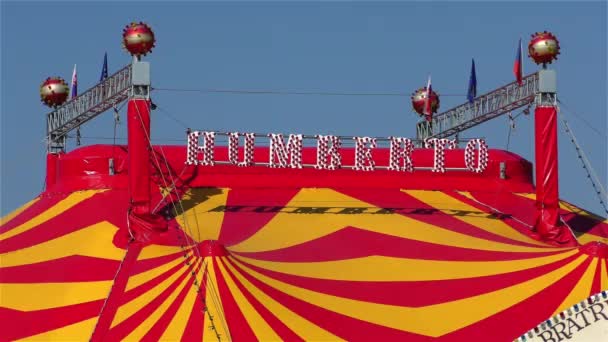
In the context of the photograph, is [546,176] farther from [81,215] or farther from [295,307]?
[81,215]

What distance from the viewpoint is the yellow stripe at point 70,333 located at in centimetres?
1959

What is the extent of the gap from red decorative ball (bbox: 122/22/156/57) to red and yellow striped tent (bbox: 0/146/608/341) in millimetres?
2549

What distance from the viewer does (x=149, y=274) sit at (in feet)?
67.8

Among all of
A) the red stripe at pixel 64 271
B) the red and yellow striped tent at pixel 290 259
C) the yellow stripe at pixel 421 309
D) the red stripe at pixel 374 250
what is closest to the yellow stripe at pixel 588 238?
the red and yellow striped tent at pixel 290 259

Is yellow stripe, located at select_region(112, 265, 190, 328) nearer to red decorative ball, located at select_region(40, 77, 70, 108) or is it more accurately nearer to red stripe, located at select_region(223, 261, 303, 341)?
red stripe, located at select_region(223, 261, 303, 341)

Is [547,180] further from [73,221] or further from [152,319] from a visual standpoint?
[152,319]

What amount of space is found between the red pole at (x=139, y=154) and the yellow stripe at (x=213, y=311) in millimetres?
3185

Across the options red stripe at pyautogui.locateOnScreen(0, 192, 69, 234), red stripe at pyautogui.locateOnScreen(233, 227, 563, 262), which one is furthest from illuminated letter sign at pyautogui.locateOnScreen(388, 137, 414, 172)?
red stripe at pyautogui.locateOnScreen(0, 192, 69, 234)

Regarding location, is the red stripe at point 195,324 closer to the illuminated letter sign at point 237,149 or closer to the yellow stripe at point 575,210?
the illuminated letter sign at point 237,149

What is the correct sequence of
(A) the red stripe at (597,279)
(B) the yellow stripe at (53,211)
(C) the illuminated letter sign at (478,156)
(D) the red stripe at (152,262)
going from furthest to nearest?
1. (C) the illuminated letter sign at (478,156)
2. (B) the yellow stripe at (53,211)
3. (A) the red stripe at (597,279)
4. (D) the red stripe at (152,262)

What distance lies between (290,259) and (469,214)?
15.8 ft

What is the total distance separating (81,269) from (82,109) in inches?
189

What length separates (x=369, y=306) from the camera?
20969 mm

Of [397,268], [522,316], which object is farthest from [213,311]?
[522,316]
